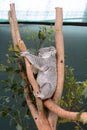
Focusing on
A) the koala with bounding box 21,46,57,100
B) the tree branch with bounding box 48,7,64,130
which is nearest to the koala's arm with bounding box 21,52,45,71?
the koala with bounding box 21,46,57,100

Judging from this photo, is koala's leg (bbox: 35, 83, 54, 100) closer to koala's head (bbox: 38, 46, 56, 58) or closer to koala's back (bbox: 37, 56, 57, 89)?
koala's back (bbox: 37, 56, 57, 89)

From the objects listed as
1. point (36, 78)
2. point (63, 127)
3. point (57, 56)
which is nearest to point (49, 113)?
point (36, 78)

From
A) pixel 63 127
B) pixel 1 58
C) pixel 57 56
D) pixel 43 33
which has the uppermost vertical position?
pixel 43 33

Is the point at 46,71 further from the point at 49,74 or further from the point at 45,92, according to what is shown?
the point at 45,92

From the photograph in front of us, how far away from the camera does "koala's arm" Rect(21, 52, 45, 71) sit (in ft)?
5.78

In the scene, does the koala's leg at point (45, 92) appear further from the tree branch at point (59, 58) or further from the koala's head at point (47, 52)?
the koala's head at point (47, 52)

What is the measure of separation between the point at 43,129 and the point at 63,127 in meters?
1.05

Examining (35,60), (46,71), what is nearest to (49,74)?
(46,71)

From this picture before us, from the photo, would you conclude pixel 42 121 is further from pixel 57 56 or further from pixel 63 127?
pixel 63 127

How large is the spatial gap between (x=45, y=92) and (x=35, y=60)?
196 millimetres

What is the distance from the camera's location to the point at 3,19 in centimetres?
272

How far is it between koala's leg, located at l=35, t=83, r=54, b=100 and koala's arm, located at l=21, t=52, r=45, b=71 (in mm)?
104

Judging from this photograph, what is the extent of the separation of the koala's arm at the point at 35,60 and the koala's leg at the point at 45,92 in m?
0.10

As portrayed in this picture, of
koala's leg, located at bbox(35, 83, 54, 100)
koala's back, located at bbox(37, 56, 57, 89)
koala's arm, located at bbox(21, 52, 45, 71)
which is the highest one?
koala's arm, located at bbox(21, 52, 45, 71)
